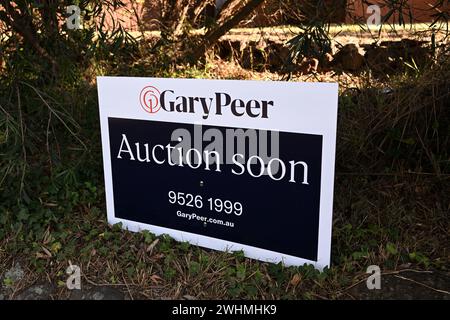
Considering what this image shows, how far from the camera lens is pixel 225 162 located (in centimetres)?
250

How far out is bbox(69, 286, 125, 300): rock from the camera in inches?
95.4

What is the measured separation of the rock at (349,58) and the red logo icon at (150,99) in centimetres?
317

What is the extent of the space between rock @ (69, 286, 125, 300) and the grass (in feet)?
0.13

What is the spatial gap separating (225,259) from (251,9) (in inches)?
98.2

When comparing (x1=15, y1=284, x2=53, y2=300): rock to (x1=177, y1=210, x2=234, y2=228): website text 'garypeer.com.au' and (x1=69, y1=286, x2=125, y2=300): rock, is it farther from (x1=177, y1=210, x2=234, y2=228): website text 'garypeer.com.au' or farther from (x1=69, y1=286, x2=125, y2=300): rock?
(x1=177, y1=210, x2=234, y2=228): website text 'garypeer.com.au'

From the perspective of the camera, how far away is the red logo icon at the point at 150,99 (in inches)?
103

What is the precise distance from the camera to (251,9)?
4.19 metres
